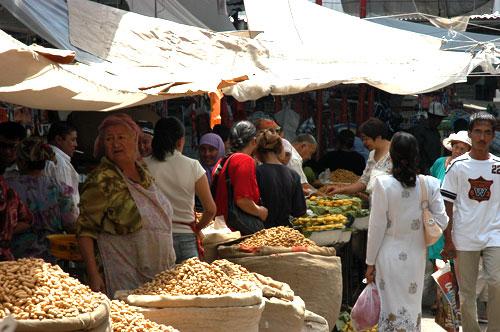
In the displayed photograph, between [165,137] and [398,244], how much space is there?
1.87m

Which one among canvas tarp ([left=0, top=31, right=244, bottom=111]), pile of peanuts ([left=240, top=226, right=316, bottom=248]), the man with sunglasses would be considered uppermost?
A: canvas tarp ([left=0, top=31, right=244, bottom=111])

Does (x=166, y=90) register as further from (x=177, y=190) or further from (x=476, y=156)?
(x=476, y=156)

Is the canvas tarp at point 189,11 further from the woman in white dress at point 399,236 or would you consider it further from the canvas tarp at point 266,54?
the woman in white dress at point 399,236

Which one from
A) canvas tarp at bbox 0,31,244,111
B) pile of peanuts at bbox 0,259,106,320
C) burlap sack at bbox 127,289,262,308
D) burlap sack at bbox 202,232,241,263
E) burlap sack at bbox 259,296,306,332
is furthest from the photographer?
burlap sack at bbox 202,232,241,263

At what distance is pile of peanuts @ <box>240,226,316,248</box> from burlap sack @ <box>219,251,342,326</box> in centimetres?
15

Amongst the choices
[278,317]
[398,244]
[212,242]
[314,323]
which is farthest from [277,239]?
[278,317]

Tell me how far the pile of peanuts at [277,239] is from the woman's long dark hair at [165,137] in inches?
42.4

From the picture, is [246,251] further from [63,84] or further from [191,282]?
[63,84]

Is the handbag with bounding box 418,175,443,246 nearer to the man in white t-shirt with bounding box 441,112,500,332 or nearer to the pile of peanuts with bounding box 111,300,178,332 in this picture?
the man in white t-shirt with bounding box 441,112,500,332

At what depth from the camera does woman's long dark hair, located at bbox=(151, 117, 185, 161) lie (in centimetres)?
785

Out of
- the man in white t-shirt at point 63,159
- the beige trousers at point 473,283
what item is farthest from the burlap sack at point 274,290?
the beige trousers at point 473,283

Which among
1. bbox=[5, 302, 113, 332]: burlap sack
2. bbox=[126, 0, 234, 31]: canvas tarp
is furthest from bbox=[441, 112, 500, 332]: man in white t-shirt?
bbox=[126, 0, 234, 31]: canvas tarp

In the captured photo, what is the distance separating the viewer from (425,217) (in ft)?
26.7

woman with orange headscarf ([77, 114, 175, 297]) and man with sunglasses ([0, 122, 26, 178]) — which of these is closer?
woman with orange headscarf ([77, 114, 175, 297])
